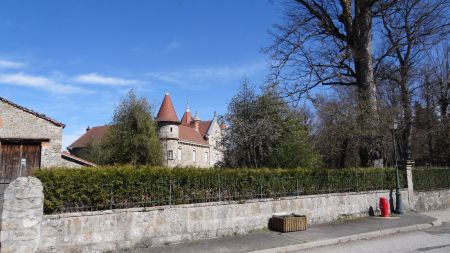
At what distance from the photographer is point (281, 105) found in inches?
898

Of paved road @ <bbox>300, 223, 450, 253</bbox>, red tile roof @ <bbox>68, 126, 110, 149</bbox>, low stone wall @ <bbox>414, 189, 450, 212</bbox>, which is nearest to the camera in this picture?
paved road @ <bbox>300, 223, 450, 253</bbox>

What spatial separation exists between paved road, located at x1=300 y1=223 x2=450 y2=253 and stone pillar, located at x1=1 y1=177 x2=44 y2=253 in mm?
7314

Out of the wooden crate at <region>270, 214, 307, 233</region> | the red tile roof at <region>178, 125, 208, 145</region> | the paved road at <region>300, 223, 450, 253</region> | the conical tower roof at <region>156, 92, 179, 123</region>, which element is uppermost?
the conical tower roof at <region>156, 92, 179, 123</region>

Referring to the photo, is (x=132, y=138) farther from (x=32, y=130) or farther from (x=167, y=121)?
(x=167, y=121)

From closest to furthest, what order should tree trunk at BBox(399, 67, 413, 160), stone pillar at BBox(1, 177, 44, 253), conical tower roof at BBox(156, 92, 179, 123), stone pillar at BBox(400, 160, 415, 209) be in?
stone pillar at BBox(1, 177, 44, 253)
stone pillar at BBox(400, 160, 415, 209)
tree trunk at BBox(399, 67, 413, 160)
conical tower roof at BBox(156, 92, 179, 123)

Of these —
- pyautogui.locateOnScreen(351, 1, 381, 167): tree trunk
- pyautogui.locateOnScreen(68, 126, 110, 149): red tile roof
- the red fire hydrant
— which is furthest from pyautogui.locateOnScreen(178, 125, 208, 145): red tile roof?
the red fire hydrant

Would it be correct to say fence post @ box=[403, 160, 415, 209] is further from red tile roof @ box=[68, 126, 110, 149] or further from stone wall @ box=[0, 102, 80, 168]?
red tile roof @ box=[68, 126, 110, 149]

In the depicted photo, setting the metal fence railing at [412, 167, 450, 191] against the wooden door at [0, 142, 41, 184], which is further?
the wooden door at [0, 142, 41, 184]

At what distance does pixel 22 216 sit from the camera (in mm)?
8945

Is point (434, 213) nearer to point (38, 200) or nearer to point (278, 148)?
point (278, 148)

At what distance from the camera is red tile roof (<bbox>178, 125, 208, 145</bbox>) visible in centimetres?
5936

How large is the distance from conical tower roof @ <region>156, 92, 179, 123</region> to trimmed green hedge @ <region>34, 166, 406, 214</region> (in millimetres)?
35114

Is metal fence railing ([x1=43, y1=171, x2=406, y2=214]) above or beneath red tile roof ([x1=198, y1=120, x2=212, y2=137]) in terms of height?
beneath

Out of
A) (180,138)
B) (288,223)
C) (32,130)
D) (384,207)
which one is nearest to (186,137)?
(180,138)
